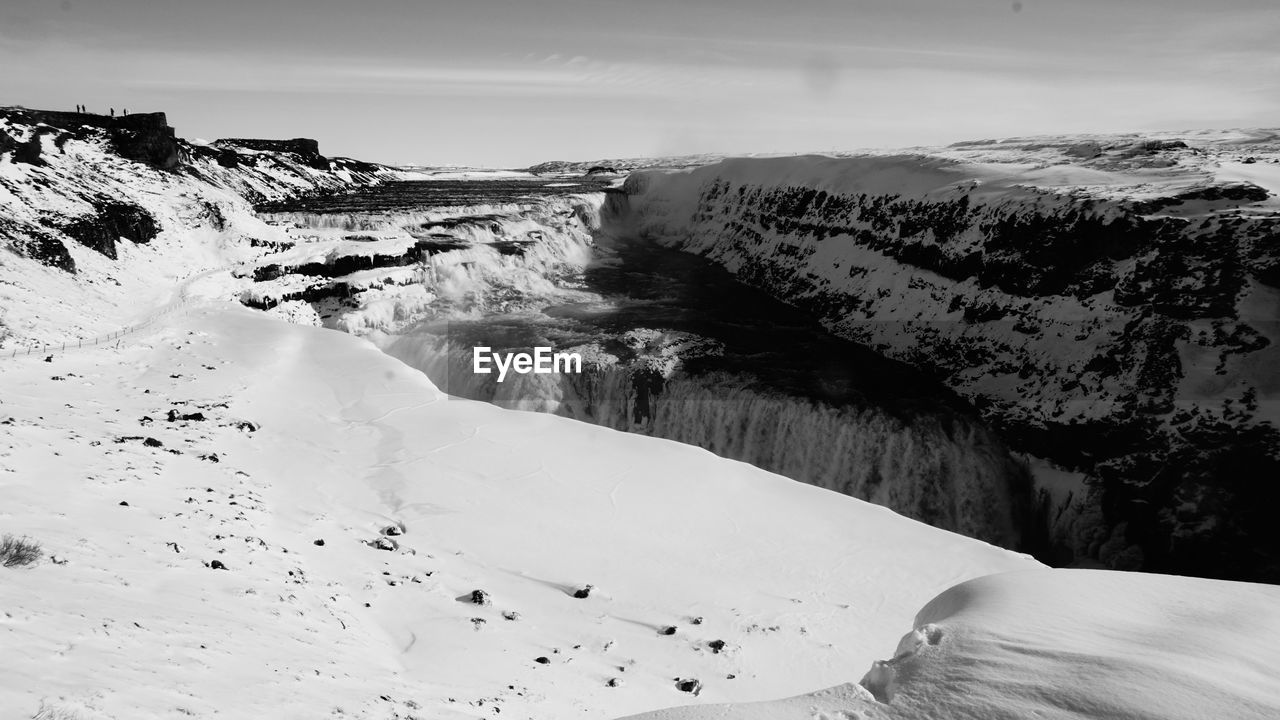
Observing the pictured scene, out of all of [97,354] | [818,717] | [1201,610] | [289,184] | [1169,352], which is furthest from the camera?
[289,184]

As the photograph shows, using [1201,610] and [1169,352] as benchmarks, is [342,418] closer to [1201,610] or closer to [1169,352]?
[1201,610]

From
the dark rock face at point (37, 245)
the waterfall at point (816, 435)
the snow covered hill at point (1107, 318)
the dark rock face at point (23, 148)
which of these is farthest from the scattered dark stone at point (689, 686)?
the dark rock face at point (23, 148)

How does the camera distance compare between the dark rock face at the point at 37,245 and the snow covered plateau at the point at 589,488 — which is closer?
the snow covered plateau at the point at 589,488

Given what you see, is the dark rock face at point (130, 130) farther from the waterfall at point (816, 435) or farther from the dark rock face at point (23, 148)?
the waterfall at point (816, 435)

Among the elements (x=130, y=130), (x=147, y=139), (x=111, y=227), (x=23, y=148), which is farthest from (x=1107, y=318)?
(x=130, y=130)

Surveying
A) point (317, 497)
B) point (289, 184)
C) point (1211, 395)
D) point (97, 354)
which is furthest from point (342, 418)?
point (289, 184)

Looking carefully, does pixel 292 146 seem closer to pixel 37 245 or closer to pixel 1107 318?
pixel 37 245
